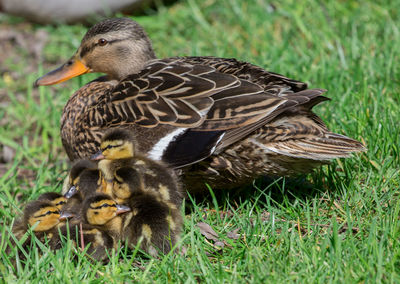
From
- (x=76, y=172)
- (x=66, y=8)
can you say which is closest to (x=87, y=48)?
(x=76, y=172)

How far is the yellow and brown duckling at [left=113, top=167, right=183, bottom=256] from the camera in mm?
2840

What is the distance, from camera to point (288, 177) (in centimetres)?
355

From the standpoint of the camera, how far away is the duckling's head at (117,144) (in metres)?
3.12

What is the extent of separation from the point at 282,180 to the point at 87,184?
1211mm

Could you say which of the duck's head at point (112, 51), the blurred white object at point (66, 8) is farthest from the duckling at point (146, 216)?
the blurred white object at point (66, 8)

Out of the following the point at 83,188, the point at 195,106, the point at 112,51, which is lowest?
the point at 83,188

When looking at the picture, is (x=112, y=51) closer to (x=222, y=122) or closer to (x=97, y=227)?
(x=222, y=122)

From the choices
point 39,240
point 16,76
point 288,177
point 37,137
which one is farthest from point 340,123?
point 16,76

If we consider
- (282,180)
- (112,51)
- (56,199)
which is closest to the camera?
(56,199)

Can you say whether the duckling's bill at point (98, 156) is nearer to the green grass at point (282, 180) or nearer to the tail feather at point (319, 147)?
the green grass at point (282, 180)

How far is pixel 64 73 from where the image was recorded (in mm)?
4051

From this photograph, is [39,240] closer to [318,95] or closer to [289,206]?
[289,206]

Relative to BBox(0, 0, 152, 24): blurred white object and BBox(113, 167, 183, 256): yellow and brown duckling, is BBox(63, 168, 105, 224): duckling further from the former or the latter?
BBox(0, 0, 152, 24): blurred white object

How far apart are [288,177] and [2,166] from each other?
2.19m
